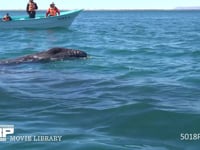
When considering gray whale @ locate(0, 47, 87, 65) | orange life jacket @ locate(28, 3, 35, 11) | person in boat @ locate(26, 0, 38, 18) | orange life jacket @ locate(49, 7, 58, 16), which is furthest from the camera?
orange life jacket @ locate(49, 7, 58, 16)

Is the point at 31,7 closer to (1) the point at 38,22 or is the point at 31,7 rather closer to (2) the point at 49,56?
(1) the point at 38,22

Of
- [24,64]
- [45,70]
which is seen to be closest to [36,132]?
[45,70]

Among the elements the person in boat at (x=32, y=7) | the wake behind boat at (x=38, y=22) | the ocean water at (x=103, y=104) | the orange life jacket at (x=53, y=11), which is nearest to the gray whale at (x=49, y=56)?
the ocean water at (x=103, y=104)

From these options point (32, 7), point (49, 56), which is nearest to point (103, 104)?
point (49, 56)

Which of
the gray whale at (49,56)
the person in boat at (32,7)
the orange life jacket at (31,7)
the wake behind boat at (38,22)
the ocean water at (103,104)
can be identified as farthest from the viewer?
the orange life jacket at (31,7)

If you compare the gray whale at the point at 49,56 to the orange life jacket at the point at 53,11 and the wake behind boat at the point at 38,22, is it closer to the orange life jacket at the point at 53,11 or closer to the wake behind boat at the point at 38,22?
the wake behind boat at the point at 38,22

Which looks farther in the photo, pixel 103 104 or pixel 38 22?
pixel 38 22

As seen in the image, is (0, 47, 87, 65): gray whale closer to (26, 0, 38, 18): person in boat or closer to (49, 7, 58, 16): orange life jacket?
(26, 0, 38, 18): person in boat

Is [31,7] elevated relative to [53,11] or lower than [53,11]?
elevated

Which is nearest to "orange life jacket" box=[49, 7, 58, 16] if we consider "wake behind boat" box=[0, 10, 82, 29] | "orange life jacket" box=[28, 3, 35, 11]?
"wake behind boat" box=[0, 10, 82, 29]

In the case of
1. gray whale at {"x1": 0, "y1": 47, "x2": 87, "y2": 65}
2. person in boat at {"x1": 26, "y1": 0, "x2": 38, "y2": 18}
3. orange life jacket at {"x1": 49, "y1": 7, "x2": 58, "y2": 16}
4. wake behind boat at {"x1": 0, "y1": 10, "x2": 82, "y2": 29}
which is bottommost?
wake behind boat at {"x1": 0, "y1": 10, "x2": 82, "y2": 29}

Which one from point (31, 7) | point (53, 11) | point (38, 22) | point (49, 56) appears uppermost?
point (31, 7)

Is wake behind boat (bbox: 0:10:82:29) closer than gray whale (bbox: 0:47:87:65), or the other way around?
gray whale (bbox: 0:47:87:65)

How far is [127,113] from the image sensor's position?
8914mm
